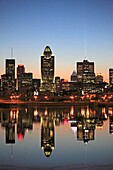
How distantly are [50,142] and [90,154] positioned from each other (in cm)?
198

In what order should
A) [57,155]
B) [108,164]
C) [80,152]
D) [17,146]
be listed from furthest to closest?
[17,146] → [80,152] → [57,155] → [108,164]

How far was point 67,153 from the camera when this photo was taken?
7492mm

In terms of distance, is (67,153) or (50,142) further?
(50,142)

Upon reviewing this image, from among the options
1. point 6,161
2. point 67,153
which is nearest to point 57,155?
point 67,153

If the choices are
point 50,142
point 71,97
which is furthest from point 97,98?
point 50,142

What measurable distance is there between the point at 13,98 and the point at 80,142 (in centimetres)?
4642

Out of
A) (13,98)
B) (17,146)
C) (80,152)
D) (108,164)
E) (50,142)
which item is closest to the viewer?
(108,164)

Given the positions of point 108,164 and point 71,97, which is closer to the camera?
point 108,164

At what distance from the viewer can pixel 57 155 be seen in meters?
7.12

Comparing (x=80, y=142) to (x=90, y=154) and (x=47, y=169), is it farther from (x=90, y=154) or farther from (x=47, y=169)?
(x=47, y=169)

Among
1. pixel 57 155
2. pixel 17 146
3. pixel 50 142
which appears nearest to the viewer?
pixel 57 155

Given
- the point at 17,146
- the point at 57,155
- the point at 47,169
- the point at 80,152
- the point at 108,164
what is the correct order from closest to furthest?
the point at 47,169, the point at 108,164, the point at 57,155, the point at 80,152, the point at 17,146

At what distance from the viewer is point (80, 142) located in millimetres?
8984

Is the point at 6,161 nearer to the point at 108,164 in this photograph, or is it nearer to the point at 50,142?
the point at 108,164
